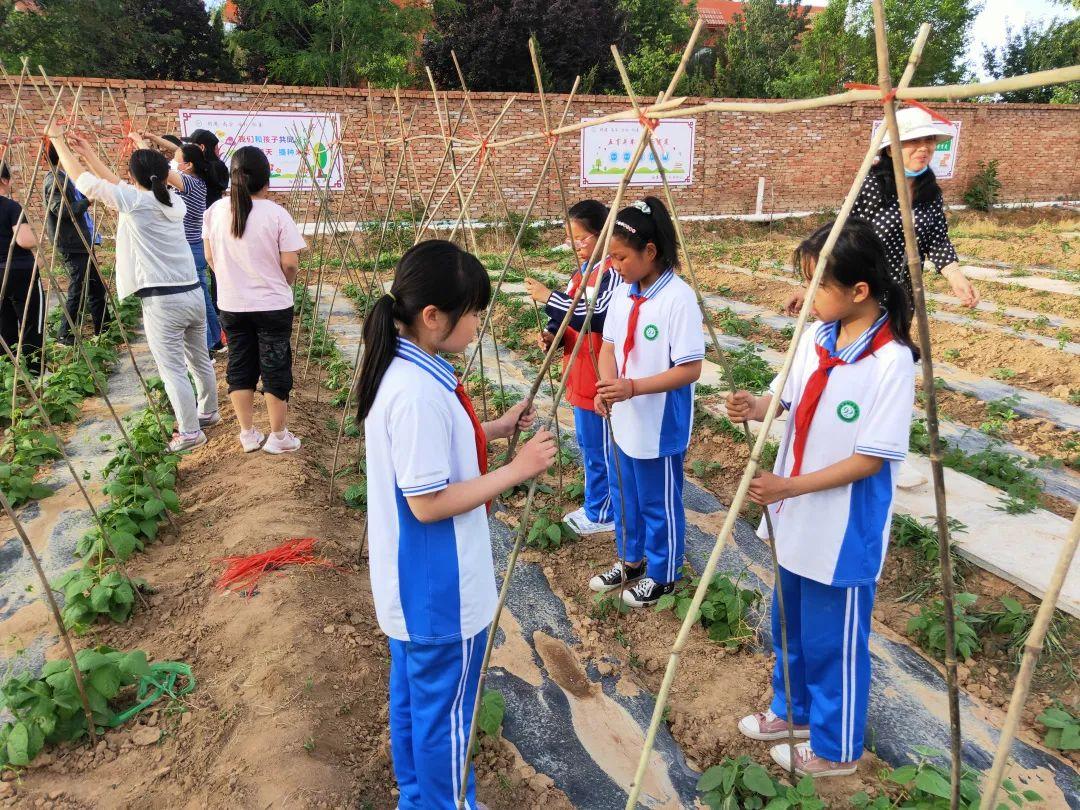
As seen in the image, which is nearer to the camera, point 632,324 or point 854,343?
point 854,343

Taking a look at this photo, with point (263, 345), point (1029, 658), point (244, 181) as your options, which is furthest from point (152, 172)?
point (1029, 658)

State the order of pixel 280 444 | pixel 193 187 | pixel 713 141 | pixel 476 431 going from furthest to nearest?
pixel 713 141
pixel 193 187
pixel 280 444
pixel 476 431

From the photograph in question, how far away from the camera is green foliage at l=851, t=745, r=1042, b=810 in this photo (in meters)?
1.62

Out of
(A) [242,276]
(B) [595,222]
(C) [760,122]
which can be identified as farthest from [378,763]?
(C) [760,122]

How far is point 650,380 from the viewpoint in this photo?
2.30 meters

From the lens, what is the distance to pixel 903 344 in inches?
64.4

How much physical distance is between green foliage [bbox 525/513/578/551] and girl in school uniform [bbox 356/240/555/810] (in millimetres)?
1537

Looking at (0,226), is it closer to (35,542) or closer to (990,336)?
(35,542)

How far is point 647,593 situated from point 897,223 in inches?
69.9

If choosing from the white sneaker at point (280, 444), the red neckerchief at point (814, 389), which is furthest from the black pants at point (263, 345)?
the red neckerchief at point (814, 389)

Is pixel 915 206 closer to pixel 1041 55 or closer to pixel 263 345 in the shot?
pixel 263 345

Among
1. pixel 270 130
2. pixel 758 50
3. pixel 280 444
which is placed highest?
pixel 758 50

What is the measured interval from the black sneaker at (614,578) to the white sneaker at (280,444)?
1.96 m

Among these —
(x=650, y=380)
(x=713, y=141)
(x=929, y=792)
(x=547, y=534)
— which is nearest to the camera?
(x=929, y=792)
